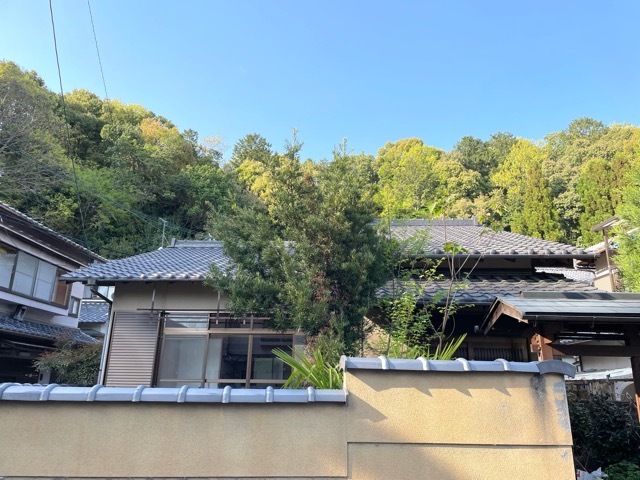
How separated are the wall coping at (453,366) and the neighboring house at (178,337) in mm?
4819

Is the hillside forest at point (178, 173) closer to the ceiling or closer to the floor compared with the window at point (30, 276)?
closer to the ceiling

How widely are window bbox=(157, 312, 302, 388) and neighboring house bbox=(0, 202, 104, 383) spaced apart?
6885 millimetres

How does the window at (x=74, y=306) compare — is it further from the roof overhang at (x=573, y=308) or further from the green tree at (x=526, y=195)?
the green tree at (x=526, y=195)

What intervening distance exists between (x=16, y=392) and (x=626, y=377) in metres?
13.3

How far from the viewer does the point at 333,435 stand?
3.40 meters

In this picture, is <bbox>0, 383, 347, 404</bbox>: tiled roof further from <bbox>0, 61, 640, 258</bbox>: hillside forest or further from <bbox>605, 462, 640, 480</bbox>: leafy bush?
<bbox>0, 61, 640, 258</bbox>: hillside forest

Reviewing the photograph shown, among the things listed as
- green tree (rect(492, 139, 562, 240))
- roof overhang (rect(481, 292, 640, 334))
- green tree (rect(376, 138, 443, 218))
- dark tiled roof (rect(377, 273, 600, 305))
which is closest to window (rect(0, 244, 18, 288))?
dark tiled roof (rect(377, 273, 600, 305))

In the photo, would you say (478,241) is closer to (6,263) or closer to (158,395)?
(158,395)

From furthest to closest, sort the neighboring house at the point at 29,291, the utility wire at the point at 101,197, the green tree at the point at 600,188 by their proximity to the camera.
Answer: the green tree at the point at 600,188
the utility wire at the point at 101,197
the neighboring house at the point at 29,291

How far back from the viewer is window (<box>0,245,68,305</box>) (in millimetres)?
13492

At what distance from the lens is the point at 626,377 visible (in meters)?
11.3

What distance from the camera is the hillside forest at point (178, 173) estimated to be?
16.9 meters

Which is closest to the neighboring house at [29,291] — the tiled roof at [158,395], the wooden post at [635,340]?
the tiled roof at [158,395]

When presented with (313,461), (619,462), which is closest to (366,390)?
(313,461)
